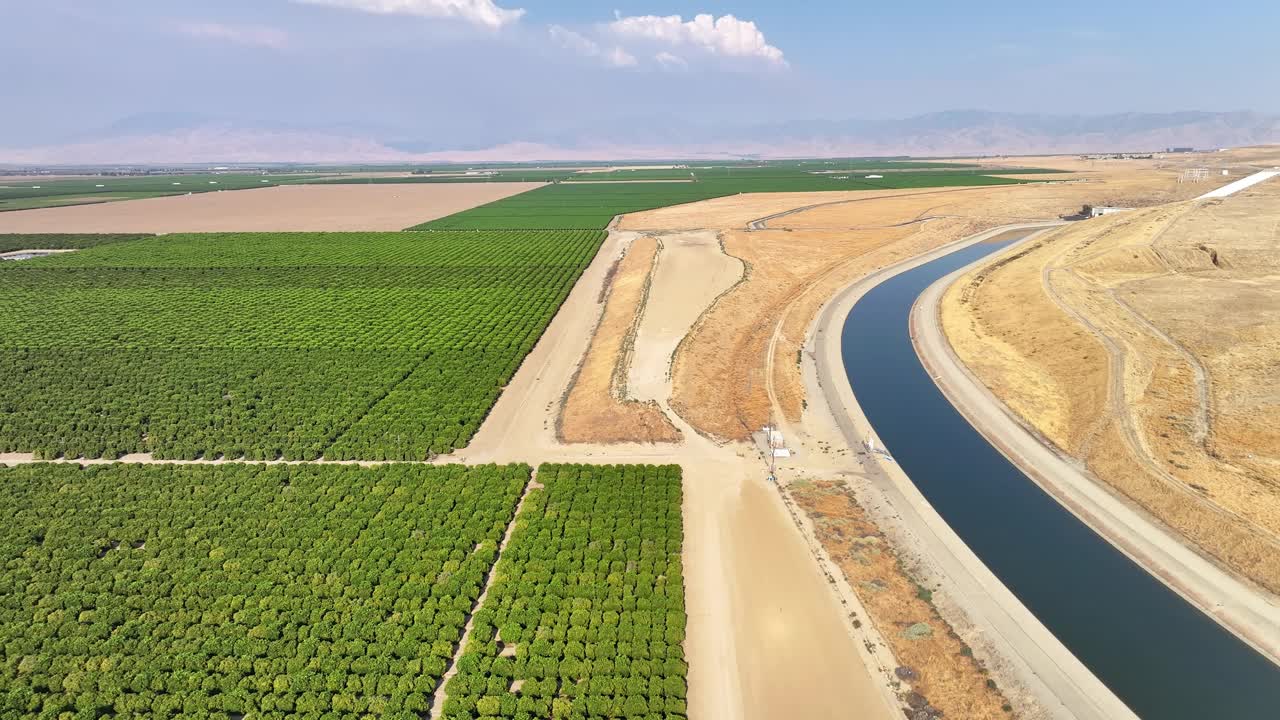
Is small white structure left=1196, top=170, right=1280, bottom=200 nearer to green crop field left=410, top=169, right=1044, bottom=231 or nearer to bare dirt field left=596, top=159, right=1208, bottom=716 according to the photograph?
bare dirt field left=596, top=159, right=1208, bottom=716

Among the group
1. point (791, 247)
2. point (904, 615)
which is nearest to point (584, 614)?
point (904, 615)

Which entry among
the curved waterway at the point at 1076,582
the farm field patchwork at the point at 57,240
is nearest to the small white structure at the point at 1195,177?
the curved waterway at the point at 1076,582

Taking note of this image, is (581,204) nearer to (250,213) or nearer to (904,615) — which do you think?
(250,213)

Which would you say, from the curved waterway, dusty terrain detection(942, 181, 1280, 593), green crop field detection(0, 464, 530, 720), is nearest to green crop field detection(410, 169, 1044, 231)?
dusty terrain detection(942, 181, 1280, 593)

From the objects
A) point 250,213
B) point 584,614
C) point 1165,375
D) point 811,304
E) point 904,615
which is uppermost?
point 250,213

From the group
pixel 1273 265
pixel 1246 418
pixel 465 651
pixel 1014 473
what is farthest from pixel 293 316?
pixel 1273 265

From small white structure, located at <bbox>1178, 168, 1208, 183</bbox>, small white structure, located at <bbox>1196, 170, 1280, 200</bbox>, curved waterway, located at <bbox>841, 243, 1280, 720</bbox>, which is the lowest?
curved waterway, located at <bbox>841, 243, 1280, 720</bbox>

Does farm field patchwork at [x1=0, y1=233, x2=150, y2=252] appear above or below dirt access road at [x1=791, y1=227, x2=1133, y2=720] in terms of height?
Result: above
